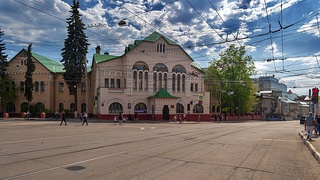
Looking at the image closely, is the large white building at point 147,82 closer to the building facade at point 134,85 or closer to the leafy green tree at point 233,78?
the building facade at point 134,85

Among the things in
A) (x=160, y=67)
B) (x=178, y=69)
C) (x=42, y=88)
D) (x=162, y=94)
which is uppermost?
(x=160, y=67)

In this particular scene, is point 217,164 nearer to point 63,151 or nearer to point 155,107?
point 63,151

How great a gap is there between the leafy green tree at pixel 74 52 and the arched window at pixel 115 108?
630 centimetres

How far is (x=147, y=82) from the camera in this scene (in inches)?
1969

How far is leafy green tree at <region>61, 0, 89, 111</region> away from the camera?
47.7 meters

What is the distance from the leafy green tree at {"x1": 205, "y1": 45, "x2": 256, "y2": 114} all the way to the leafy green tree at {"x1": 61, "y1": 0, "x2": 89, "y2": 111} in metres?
29.6

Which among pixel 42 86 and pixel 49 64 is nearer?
pixel 42 86

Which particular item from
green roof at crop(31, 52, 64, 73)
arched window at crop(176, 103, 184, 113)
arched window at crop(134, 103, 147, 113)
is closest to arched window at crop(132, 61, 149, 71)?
arched window at crop(134, 103, 147, 113)

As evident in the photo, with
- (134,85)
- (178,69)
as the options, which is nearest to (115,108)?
(134,85)

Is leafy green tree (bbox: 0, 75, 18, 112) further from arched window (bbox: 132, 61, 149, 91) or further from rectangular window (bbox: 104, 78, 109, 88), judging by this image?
arched window (bbox: 132, 61, 149, 91)

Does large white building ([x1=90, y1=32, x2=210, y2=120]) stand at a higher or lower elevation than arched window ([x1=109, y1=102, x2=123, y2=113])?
higher

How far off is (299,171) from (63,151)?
8.27m

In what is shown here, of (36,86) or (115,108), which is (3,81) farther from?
(115,108)

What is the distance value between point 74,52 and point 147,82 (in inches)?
526
